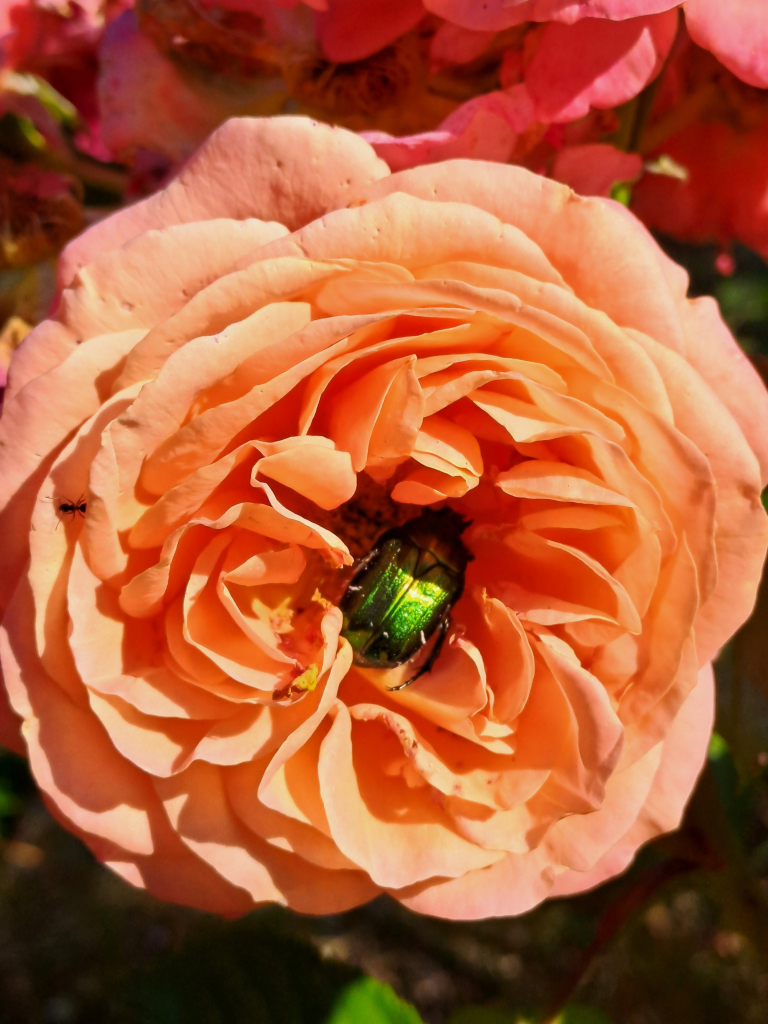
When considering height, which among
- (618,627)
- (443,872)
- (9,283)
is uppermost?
(9,283)

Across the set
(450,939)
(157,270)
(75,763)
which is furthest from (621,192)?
(450,939)

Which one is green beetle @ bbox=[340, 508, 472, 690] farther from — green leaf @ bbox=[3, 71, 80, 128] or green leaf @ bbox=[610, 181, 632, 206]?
green leaf @ bbox=[3, 71, 80, 128]

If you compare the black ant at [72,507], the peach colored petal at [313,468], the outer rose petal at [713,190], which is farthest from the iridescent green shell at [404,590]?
the outer rose petal at [713,190]

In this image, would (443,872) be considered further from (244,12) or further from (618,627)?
(244,12)

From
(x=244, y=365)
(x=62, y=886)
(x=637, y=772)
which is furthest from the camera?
(x=62, y=886)

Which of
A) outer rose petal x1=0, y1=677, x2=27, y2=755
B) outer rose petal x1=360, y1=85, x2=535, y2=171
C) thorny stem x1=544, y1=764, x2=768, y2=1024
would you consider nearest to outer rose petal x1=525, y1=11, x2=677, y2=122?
outer rose petal x1=360, y1=85, x2=535, y2=171

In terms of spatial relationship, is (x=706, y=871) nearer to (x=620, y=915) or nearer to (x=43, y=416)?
(x=620, y=915)

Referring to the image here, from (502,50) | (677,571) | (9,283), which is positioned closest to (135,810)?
(677,571)
